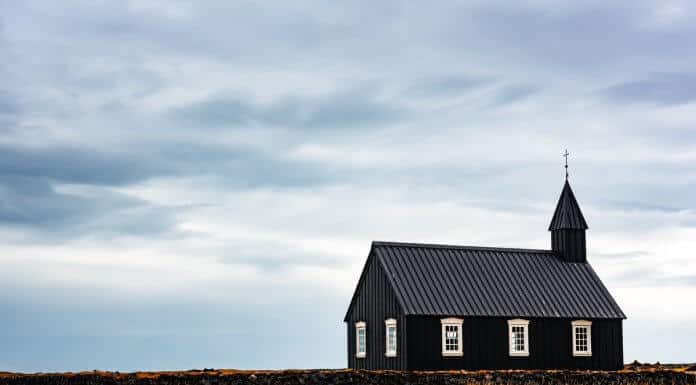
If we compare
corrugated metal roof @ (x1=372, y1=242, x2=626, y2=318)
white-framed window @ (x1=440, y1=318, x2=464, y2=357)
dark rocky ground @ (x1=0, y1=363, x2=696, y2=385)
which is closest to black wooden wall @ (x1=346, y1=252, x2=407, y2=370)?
corrugated metal roof @ (x1=372, y1=242, x2=626, y2=318)

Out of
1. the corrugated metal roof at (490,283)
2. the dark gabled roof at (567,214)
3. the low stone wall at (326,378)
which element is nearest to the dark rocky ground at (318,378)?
the low stone wall at (326,378)

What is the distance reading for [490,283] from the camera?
163 feet

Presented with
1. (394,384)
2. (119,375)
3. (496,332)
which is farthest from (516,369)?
(119,375)

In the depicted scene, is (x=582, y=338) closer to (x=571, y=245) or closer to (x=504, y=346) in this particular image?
(x=504, y=346)

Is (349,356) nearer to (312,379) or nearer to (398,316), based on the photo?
(398,316)

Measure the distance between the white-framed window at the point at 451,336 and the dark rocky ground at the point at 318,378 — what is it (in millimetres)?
3607

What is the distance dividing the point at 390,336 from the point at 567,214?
1579 centimetres

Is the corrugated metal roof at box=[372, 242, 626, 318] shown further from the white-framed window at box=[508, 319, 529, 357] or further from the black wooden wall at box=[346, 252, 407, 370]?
the black wooden wall at box=[346, 252, 407, 370]

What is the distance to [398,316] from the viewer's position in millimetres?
45938

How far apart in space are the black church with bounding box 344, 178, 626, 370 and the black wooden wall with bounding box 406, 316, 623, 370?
0.16 ft

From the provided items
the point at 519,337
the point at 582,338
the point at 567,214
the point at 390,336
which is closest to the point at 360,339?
the point at 390,336

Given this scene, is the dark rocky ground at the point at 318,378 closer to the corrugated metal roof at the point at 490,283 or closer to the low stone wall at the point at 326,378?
the low stone wall at the point at 326,378

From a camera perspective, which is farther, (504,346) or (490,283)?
(490,283)

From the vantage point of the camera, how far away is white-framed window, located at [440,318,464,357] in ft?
151
